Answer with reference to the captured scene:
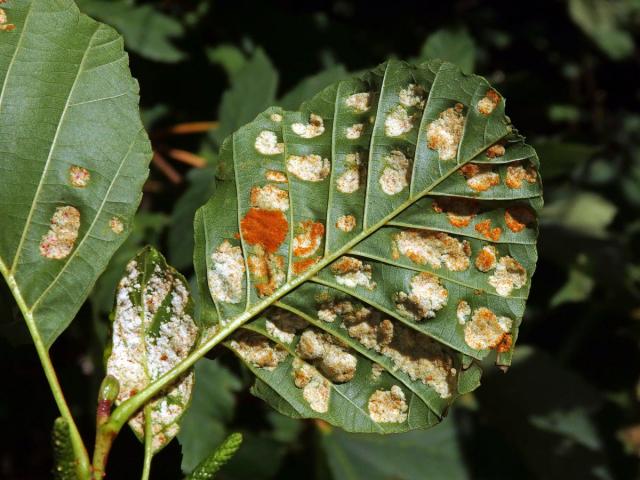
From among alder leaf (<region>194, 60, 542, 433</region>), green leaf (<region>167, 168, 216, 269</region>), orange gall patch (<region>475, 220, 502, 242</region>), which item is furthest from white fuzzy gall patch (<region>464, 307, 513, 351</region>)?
green leaf (<region>167, 168, 216, 269</region>)

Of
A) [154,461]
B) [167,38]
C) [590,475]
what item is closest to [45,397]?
[167,38]

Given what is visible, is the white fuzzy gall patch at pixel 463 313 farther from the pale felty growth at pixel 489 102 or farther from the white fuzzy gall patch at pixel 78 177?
the white fuzzy gall patch at pixel 78 177

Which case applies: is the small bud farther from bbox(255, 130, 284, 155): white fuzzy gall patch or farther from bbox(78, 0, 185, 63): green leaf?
bbox(78, 0, 185, 63): green leaf

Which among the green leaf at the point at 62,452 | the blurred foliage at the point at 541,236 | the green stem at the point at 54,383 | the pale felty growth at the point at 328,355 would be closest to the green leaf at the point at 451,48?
the blurred foliage at the point at 541,236

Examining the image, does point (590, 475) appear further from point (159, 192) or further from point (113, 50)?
point (113, 50)

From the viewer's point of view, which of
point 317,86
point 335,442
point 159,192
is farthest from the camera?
point 335,442

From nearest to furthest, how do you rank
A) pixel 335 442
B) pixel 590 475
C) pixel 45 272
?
1. pixel 45 272
2. pixel 335 442
3. pixel 590 475

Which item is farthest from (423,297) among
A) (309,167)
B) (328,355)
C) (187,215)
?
(187,215)
